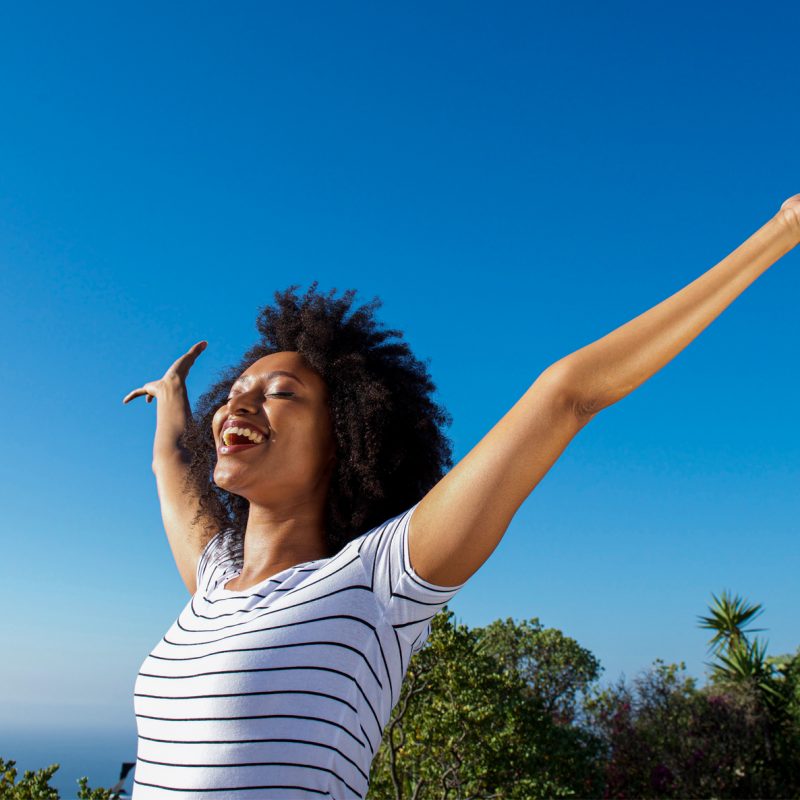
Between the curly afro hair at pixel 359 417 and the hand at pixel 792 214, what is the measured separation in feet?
3.54

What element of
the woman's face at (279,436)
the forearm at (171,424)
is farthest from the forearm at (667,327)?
the forearm at (171,424)

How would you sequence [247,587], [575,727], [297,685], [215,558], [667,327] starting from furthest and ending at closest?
1. [575,727]
2. [215,558]
3. [247,587]
4. [297,685]
5. [667,327]

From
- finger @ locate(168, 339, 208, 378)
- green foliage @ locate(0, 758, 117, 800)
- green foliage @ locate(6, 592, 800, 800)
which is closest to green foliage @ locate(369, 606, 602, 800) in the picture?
green foliage @ locate(6, 592, 800, 800)

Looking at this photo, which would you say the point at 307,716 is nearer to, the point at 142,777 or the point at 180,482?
the point at 142,777

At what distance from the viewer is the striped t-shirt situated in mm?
1502

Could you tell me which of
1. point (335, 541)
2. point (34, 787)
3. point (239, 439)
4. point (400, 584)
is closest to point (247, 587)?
point (335, 541)

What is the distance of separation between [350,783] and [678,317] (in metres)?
1.08

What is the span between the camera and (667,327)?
1366mm

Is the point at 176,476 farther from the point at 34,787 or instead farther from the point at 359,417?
the point at 34,787

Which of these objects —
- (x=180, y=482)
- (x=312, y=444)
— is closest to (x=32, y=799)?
(x=180, y=482)

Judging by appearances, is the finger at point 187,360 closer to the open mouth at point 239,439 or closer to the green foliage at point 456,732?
the open mouth at point 239,439

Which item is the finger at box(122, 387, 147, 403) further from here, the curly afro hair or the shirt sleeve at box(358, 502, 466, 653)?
the shirt sleeve at box(358, 502, 466, 653)

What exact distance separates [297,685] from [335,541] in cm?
60

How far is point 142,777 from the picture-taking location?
1706 millimetres
